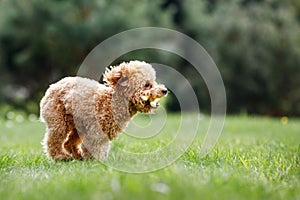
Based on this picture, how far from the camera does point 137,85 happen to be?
13.3ft

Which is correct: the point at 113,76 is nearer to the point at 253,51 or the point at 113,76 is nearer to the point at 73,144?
the point at 73,144

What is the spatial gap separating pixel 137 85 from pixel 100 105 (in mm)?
347

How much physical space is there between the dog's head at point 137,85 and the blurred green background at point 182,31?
929 cm

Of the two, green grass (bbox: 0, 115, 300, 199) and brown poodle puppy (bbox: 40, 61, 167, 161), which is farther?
brown poodle puppy (bbox: 40, 61, 167, 161)

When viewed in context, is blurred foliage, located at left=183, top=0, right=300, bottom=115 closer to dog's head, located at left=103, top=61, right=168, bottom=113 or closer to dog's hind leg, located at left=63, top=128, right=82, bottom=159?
dog's hind leg, located at left=63, top=128, right=82, bottom=159

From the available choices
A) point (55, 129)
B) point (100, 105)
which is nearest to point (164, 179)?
point (100, 105)

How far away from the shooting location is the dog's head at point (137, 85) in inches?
158

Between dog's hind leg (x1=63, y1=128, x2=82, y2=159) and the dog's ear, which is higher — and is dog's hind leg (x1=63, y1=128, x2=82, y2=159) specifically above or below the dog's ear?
below

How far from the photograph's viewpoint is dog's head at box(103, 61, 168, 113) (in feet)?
13.1

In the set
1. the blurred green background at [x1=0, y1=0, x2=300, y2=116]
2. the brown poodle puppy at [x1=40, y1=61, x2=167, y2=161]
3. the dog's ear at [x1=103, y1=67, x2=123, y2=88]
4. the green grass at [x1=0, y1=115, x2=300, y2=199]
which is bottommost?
the green grass at [x1=0, y1=115, x2=300, y2=199]

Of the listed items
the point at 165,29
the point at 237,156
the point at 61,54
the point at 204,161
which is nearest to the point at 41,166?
→ the point at 204,161

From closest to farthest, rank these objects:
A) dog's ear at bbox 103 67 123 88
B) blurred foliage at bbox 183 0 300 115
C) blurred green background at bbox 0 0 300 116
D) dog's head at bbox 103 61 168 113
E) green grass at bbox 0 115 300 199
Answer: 1. green grass at bbox 0 115 300 199
2. dog's head at bbox 103 61 168 113
3. dog's ear at bbox 103 67 123 88
4. blurred green background at bbox 0 0 300 116
5. blurred foliage at bbox 183 0 300 115

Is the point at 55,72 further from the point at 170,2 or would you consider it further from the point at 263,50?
the point at 263,50

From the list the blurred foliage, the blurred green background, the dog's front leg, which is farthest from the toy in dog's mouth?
the blurred foliage
